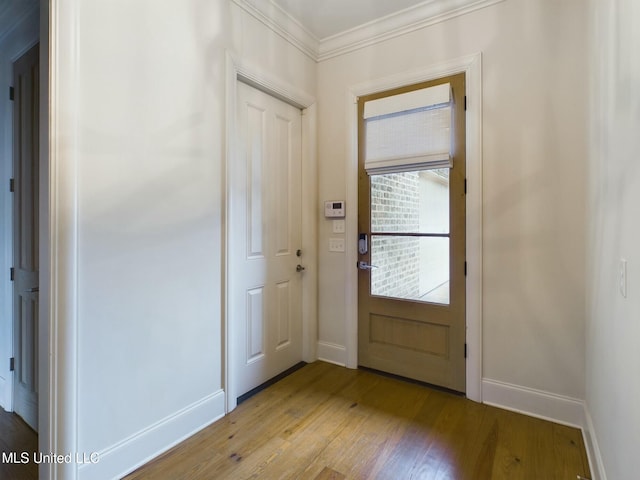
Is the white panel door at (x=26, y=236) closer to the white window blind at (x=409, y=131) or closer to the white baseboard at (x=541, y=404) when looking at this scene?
the white window blind at (x=409, y=131)

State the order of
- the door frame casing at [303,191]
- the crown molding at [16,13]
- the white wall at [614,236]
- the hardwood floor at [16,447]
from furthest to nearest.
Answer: the door frame casing at [303,191] → the crown molding at [16,13] → the hardwood floor at [16,447] → the white wall at [614,236]

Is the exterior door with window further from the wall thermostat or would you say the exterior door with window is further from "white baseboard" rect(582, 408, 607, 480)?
"white baseboard" rect(582, 408, 607, 480)

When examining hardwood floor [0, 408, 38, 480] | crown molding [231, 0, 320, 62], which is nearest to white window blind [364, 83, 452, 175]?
crown molding [231, 0, 320, 62]

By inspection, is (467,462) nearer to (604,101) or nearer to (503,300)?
(503,300)

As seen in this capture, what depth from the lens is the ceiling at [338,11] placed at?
2.44 metres

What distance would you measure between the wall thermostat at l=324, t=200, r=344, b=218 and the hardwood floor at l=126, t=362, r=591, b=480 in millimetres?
1444

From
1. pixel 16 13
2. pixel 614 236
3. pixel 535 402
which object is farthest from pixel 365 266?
pixel 16 13

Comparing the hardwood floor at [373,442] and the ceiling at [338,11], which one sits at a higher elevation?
the ceiling at [338,11]

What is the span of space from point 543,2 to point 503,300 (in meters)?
1.96

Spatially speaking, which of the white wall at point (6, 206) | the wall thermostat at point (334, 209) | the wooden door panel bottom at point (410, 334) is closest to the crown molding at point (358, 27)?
the wall thermostat at point (334, 209)

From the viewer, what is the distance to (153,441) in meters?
1.76

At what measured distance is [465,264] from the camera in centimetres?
237

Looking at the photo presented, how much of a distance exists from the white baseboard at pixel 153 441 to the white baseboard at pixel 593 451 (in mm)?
2032

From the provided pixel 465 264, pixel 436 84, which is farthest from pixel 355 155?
pixel 465 264
